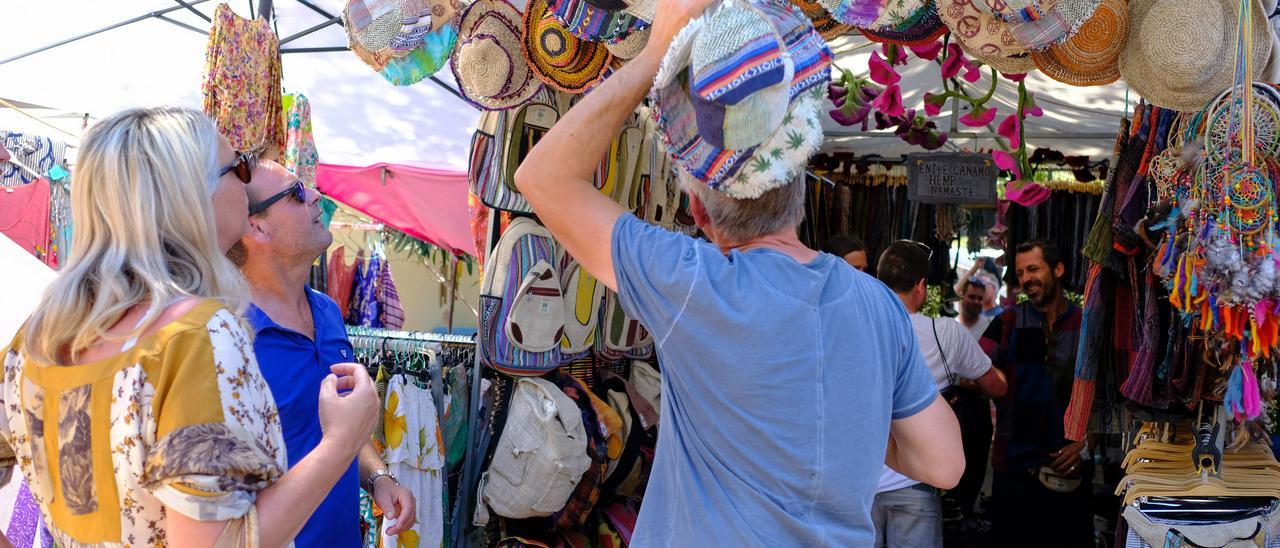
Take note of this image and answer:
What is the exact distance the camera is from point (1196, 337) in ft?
9.20

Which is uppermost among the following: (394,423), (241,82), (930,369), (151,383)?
(241,82)

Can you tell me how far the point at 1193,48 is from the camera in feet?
8.72

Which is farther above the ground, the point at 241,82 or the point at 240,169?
the point at 241,82

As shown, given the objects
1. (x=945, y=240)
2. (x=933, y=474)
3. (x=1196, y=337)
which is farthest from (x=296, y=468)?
(x=945, y=240)

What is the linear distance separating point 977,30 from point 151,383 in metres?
2.22

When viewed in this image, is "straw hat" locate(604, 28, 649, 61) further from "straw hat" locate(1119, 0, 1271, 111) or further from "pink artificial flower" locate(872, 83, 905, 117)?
"pink artificial flower" locate(872, 83, 905, 117)

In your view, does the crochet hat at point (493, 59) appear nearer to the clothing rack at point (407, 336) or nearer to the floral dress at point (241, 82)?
the floral dress at point (241, 82)

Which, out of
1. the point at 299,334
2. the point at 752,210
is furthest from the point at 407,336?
the point at 752,210

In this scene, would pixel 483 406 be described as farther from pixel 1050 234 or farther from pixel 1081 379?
pixel 1050 234

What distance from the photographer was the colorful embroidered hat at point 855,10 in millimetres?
2729

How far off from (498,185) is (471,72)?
15.2 inches

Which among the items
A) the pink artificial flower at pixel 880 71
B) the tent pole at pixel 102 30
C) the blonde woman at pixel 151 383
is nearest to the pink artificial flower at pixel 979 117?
the pink artificial flower at pixel 880 71

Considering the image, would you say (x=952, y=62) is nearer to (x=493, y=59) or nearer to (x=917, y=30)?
(x=917, y=30)

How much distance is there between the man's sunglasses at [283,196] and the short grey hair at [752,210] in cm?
107
